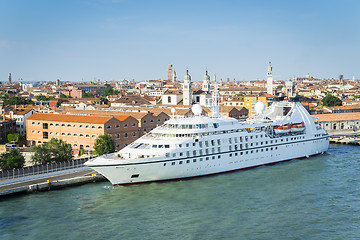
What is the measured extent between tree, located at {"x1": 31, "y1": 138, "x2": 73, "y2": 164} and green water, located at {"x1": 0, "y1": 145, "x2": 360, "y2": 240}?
208 inches

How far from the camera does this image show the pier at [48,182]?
24547 millimetres

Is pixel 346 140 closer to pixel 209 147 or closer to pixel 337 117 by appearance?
pixel 337 117

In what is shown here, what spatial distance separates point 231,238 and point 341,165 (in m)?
18.8

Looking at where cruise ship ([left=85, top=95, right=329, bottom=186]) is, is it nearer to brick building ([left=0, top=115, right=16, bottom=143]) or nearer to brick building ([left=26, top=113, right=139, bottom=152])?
brick building ([left=26, top=113, right=139, bottom=152])

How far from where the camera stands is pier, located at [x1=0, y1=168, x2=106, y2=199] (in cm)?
2455

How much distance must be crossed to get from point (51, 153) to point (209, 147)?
497 inches

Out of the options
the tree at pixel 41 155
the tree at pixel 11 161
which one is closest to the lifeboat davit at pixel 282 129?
the tree at pixel 41 155

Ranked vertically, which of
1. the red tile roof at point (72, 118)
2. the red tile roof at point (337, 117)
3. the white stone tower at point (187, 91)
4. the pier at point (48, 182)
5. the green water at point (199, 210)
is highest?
the white stone tower at point (187, 91)

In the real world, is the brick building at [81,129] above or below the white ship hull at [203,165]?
above

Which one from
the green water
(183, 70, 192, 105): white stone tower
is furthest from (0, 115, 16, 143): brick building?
(183, 70, 192, 105): white stone tower

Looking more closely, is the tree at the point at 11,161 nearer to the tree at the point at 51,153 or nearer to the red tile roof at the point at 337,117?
the tree at the point at 51,153

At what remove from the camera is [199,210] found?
71.1ft

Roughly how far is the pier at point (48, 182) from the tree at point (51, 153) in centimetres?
265

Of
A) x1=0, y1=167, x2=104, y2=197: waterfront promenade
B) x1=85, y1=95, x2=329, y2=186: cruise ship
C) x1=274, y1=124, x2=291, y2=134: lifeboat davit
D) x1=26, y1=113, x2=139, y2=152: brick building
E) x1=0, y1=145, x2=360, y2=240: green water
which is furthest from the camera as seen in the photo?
x1=26, y1=113, x2=139, y2=152: brick building
